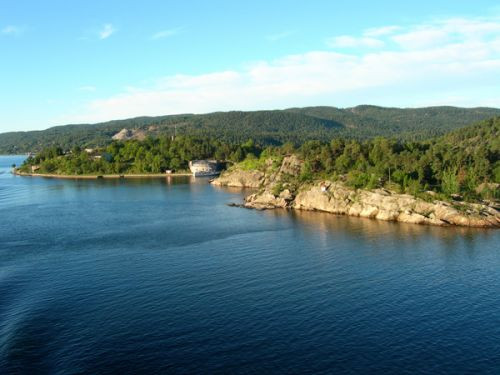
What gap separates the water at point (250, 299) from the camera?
35375mm

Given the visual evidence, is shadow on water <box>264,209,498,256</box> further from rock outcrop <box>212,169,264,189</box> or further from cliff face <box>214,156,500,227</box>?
rock outcrop <box>212,169,264,189</box>

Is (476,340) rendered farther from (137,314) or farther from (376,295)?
(137,314)

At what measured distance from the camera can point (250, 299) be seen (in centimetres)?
4612

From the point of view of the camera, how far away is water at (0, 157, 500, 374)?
3538 cm

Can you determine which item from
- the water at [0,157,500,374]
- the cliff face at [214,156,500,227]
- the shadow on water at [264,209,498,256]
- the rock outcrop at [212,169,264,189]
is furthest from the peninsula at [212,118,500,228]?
the rock outcrop at [212,169,264,189]

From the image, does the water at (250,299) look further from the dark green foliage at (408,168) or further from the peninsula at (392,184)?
the dark green foliage at (408,168)

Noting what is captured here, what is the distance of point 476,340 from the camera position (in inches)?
1483

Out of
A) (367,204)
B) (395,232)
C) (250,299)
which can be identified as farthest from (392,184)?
(250,299)

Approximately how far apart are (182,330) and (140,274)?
16.3m

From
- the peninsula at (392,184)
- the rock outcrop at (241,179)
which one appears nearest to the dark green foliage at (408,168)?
the peninsula at (392,184)

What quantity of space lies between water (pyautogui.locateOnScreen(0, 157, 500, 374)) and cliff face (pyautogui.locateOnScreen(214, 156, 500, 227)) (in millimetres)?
3548

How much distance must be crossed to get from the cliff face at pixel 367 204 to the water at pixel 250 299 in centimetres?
355

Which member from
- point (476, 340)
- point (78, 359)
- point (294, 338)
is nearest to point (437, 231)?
point (476, 340)

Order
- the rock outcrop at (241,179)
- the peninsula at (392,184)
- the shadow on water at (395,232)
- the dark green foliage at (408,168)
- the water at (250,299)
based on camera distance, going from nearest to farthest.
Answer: the water at (250,299) < the shadow on water at (395,232) < the peninsula at (392,184) < the dark green foliage at (408,168) < the rock outcrop at (241,179)
